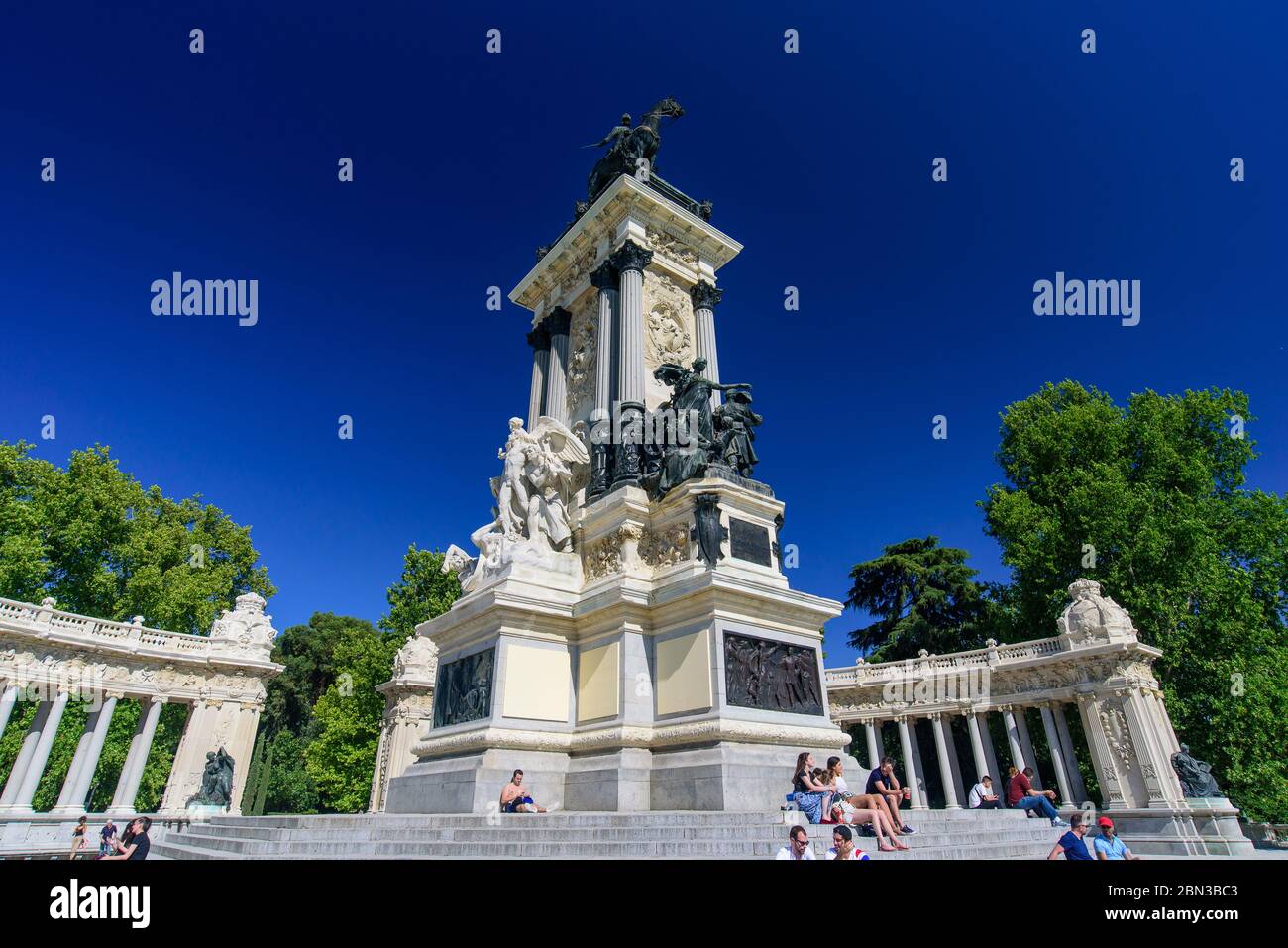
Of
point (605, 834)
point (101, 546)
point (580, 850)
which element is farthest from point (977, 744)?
point (101, 546)

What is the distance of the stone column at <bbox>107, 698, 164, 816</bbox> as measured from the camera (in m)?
25.9

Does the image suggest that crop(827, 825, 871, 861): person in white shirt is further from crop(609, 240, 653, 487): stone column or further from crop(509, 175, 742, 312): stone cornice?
crop(509, 175, 742, 312): stone cornice

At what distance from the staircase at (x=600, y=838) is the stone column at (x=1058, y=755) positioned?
17781 millimetres

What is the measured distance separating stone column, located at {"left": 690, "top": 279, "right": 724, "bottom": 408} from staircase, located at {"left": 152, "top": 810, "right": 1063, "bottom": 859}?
1057 cm

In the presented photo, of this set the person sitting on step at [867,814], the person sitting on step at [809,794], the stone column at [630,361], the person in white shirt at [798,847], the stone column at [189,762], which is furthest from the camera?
the stone column at [189,762]

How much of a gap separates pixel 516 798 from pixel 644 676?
2.61 metres

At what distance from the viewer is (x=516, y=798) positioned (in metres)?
9.23

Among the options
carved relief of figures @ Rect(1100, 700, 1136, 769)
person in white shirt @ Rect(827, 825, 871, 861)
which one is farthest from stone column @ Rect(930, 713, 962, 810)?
person in white shirt @ Rect(827, 825, 871, 861)

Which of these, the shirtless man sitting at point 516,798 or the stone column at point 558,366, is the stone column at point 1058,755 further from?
the shirtless man sitting at point 516,798

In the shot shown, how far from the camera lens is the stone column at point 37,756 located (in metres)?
23.1

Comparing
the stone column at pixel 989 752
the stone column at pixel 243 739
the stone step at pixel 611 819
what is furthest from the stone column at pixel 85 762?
the stone column at pixel 989 752

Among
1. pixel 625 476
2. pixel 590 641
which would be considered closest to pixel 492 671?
pixel 590 641

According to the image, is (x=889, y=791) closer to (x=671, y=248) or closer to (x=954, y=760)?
(x=671, y=248)
